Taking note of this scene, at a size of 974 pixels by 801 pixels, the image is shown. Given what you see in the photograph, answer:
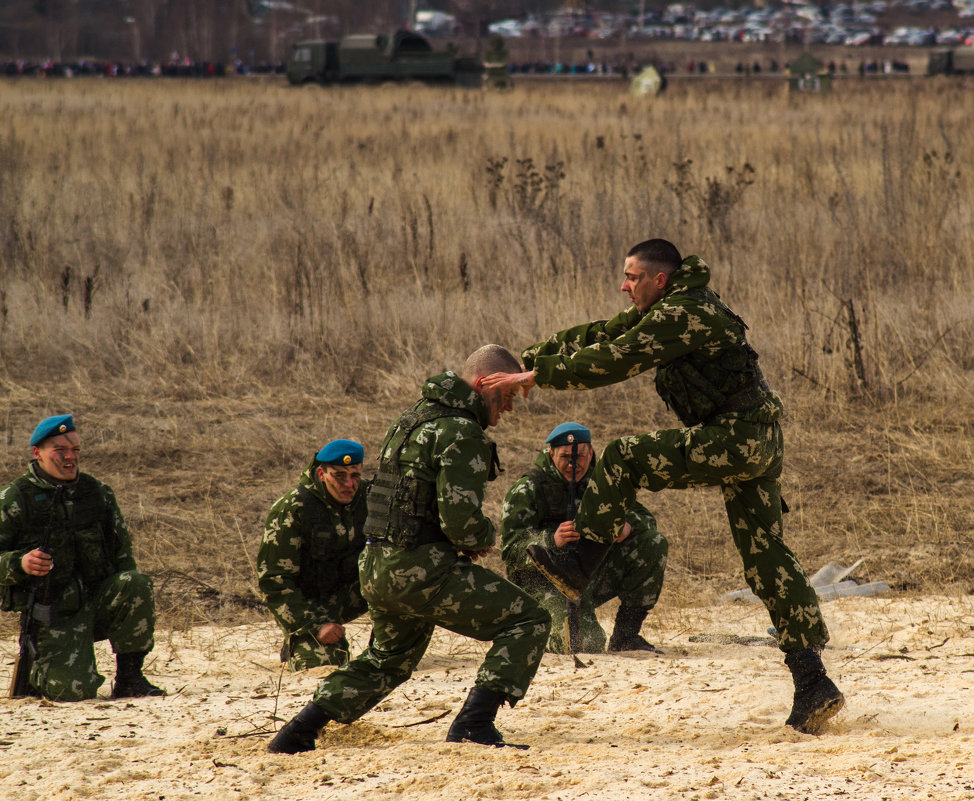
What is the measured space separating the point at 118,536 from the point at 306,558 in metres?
0.79

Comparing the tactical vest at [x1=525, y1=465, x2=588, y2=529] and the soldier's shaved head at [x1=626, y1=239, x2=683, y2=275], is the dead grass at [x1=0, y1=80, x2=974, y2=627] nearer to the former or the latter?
the tactical vest at [x1=525, y1=465, x2=588, y2=529]

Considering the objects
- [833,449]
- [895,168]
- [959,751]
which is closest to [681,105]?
[895,168]

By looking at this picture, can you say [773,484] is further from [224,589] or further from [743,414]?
[224,589]

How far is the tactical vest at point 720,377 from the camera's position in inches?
142

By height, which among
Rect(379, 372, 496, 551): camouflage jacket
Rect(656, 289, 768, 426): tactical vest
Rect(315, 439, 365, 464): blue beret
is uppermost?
Rect(656, 289, 768, 426): tactical vest

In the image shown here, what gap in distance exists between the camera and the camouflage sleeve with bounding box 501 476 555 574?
488 centimetres

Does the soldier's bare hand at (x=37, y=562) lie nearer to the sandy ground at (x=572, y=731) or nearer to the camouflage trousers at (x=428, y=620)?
the sandy ground at (x=572, y=731)

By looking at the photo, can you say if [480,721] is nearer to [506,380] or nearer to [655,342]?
[506,380]

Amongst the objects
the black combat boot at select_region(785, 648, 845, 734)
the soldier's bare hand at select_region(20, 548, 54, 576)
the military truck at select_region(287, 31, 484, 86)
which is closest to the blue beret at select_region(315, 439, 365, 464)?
the soldier's bare hand at select_region(20, 548, 54, 576)

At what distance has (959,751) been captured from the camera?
3340mm

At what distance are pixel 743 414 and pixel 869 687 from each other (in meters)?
1.30

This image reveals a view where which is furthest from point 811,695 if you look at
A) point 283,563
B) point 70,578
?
point 70,578

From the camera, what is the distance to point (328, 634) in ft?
15.7

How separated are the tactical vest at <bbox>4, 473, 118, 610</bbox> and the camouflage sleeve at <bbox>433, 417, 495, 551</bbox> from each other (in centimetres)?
188
